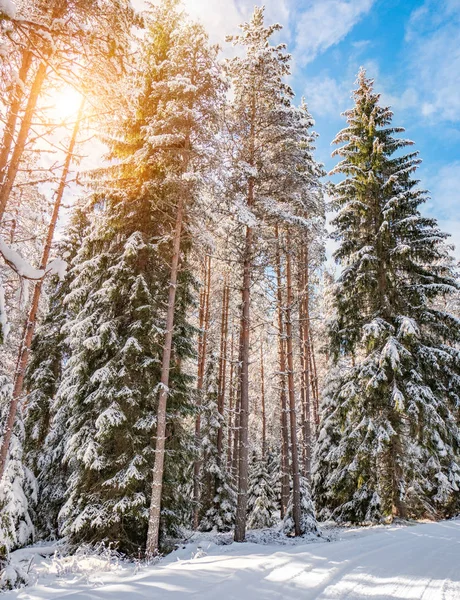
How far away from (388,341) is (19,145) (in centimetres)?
1229

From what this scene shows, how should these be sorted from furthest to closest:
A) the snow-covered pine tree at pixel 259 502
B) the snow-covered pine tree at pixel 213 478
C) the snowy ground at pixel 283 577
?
the snow-covered pine tree at pixel 259 502
the snow-covered pine tree at pixel 213 478
the snowy ground at pixel 283 577

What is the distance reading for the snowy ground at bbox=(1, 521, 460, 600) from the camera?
433 centimetres

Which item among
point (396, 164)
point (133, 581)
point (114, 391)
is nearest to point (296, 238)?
point (396, 164)

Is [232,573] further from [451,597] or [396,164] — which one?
[396,164]

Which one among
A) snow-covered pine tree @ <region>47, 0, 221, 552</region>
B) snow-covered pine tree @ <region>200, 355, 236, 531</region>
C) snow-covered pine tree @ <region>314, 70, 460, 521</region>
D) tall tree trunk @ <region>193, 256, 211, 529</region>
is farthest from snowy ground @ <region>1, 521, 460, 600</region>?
snow-covered pine tree @ <region>200, 355, 236, 531</region>

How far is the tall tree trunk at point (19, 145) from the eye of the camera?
526 cm

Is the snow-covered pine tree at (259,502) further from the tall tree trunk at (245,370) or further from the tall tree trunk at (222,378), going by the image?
the tall tree trunk at (245,370)

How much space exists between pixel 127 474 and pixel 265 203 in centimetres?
928

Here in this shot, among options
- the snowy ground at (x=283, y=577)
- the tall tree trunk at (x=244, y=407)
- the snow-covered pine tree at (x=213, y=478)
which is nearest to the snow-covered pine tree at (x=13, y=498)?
the snowy ground at (x=283, y=577)

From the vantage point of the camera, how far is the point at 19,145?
5.54 meters

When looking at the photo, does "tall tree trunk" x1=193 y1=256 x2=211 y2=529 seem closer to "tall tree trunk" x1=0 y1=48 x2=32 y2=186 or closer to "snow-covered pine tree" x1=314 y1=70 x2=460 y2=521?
"snow-covered pine tree" x1=314 y1=70 x2=460 y2=521

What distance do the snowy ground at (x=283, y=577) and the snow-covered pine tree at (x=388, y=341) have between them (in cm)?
505

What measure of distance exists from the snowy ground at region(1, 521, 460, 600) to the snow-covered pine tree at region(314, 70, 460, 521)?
16.6 feet

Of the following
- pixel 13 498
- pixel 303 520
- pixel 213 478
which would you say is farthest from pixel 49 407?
pixel 303 520
